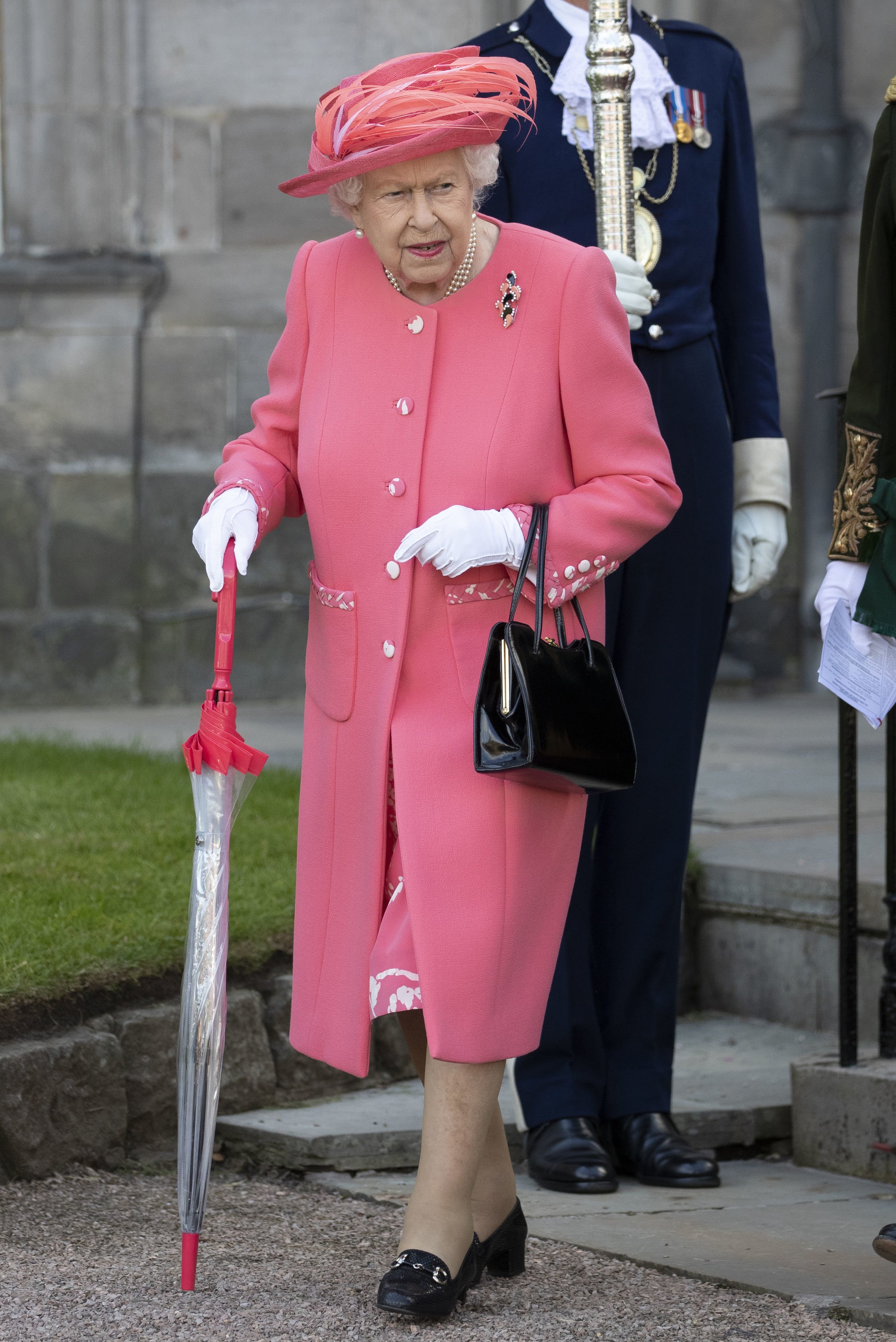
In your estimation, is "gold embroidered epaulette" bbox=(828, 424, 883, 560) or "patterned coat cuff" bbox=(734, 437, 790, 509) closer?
"gold embroidered epaulette" bbox=(828, 424, 883, 560)

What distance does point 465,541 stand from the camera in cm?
256

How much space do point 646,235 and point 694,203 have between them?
0.13m

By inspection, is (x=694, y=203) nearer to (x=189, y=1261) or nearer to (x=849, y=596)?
(x=849, y=596)

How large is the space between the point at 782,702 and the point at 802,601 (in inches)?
21.1

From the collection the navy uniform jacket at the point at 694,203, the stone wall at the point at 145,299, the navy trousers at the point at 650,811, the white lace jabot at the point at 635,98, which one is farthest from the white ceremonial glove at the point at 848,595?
the stone wall at the point at 145,299

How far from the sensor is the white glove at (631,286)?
3.16 meters

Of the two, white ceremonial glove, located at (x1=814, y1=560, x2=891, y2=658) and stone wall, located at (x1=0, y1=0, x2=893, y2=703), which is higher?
stone wall, located at (x1=0, y1=0, x2=893, y2=703)

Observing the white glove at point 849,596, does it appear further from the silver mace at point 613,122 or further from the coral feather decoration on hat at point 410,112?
the coral feather decoration on hat at point 410,112

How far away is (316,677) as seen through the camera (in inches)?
111

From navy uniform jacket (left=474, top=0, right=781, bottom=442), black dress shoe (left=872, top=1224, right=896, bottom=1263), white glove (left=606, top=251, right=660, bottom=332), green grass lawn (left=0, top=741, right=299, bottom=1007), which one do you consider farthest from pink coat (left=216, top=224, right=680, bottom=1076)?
green grass lawn (left=0, top=741, right=299, bottom=1007)

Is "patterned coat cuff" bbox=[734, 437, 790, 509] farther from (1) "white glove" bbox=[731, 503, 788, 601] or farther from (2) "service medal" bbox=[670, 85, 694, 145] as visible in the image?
(2) "service medal" bbox=[670, 85, 694, 145]

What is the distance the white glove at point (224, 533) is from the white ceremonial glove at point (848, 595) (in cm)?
82

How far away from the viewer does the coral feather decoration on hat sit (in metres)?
2.56

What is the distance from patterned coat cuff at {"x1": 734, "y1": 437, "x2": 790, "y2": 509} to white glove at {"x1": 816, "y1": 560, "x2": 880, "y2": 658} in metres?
0.66
